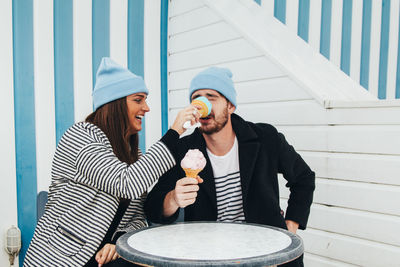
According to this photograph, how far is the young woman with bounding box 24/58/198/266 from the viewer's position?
4.77ft

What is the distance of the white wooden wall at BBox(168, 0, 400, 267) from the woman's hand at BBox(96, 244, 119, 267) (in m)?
1.14

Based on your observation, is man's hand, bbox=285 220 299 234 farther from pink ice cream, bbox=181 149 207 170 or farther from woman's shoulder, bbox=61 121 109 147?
woman's shoulder, bbox=61 121 109 147

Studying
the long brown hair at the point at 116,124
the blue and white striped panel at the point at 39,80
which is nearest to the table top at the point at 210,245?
the long brown hair at the point at 116,124

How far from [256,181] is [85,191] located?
2.60ft

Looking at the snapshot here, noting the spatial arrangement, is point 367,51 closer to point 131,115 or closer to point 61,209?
point 131,115

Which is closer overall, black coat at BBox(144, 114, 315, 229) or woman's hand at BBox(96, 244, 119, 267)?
woman's hand at BBox(96, 244, 119, 267)

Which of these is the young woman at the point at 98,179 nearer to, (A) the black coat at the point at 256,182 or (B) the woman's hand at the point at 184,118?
(B) the woman's hand at the point at 184,118

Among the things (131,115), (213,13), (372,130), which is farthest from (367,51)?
(131,115)

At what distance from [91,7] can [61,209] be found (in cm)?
169

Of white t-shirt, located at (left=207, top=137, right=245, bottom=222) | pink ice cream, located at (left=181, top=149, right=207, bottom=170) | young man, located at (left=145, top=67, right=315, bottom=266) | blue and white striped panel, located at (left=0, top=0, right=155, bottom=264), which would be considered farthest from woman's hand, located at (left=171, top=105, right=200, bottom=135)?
blue and white striped panel, located at (left=0, top=0, right=155, bottom=264)

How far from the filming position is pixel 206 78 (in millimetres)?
1803

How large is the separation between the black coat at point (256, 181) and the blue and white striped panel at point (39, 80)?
103 cm

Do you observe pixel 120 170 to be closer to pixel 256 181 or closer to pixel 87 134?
pixel 87 134

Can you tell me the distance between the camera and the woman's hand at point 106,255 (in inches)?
58.8
